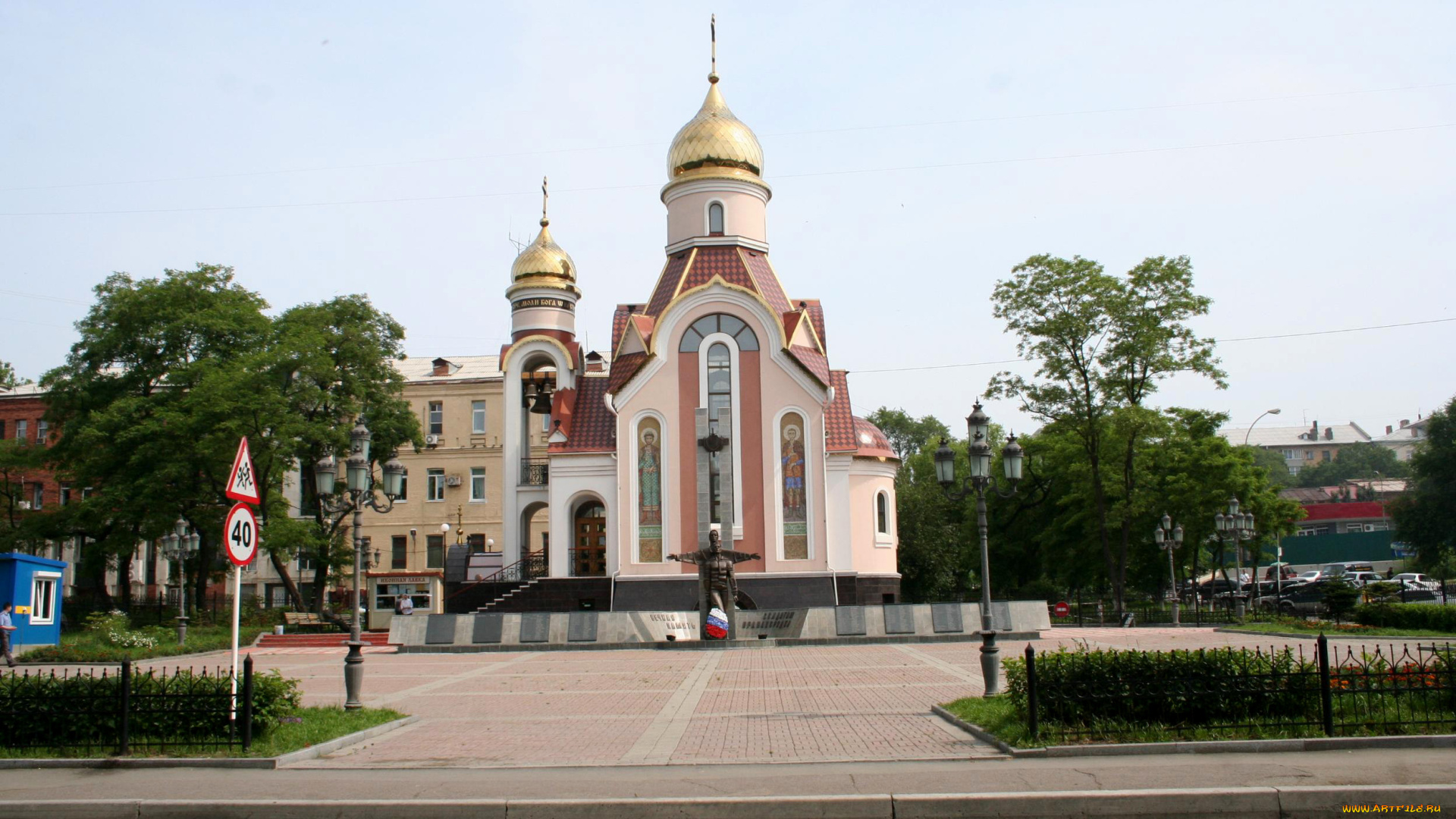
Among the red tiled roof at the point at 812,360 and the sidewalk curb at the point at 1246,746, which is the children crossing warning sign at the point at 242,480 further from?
the red tiled roof at the point at 812,360

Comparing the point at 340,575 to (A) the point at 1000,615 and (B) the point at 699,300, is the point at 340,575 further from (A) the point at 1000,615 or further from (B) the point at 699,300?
(A) the point at 1000,615

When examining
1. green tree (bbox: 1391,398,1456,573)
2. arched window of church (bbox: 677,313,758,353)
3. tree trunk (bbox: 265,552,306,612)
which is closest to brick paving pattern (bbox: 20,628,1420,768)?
arched window of church (bbox: 677,313,758,353)

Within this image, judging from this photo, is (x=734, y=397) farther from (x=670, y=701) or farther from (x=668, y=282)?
(x=670, y=701)

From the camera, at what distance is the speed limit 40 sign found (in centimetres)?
1124

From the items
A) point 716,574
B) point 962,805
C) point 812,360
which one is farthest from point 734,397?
point 962,805

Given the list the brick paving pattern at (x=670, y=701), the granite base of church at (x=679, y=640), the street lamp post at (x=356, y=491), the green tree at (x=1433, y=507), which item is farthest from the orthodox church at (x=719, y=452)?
the green tree at (x=1433, y=507)

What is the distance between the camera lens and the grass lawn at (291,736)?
11172mm

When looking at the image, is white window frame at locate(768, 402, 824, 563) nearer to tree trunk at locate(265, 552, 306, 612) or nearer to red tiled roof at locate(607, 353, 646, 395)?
red tiled roof at locate(607, 353, 646, 395)

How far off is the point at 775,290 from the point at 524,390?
1022 centimetres

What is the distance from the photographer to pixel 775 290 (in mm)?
38438

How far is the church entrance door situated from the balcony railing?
2.63 m

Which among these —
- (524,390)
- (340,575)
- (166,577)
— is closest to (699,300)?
(524,390)

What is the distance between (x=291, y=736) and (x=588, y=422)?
26289 millimetres

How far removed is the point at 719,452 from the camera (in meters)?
34.3
